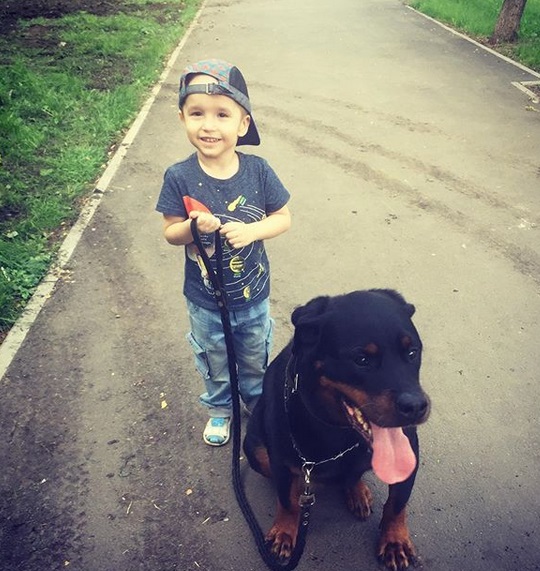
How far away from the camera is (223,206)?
8.45 ft

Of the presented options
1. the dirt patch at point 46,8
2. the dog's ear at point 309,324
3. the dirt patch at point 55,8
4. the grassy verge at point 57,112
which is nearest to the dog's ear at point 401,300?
the dog's ear at point 309,324

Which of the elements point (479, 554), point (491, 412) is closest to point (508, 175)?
point (491, 412)

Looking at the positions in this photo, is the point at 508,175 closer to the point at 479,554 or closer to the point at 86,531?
the point at 479,554

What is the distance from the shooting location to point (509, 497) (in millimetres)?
3098

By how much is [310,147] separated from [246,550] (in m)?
5.77

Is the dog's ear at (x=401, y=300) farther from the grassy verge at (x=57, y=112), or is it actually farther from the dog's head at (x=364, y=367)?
the grassy verge at (x=57, y=112)

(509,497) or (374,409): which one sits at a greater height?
(374,409)

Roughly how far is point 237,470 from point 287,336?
1.40 metres

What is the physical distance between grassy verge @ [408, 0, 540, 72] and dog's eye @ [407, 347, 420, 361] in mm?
10712

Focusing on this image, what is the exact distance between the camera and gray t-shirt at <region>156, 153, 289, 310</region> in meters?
2.56

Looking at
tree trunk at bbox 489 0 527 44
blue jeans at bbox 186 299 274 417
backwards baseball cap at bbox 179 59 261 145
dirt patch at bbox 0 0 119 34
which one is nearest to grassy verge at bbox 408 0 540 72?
tree trunk at bbox 489 0 527 44

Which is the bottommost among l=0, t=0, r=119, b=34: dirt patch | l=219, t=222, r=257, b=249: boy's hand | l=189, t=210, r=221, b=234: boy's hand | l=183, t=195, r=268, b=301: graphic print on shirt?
l=0, t=0, r=119, b=34: dirt patch

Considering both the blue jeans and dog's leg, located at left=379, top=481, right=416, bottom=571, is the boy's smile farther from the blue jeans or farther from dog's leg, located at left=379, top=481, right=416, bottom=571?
dog's leg, located at left=379, top=481, right=416, bottom=571

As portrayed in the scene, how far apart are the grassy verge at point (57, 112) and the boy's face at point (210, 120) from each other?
284 centimetres
